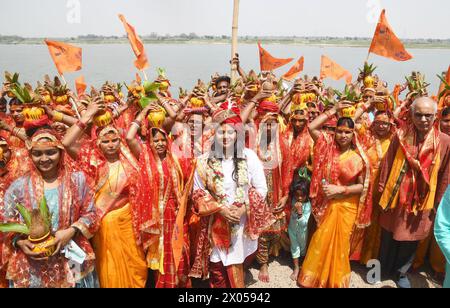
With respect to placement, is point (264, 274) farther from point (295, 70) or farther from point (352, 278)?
point (295, 70)

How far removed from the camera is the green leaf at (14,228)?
8.06 feet

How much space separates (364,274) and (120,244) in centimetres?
311

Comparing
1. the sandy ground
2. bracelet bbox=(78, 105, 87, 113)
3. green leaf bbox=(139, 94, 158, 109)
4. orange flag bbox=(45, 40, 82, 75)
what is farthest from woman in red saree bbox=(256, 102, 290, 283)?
orange flag bbox=(45, 40, 82, 75)

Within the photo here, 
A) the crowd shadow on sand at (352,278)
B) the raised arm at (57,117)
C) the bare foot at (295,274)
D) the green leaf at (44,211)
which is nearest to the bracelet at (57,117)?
the raised arm at (57,117)

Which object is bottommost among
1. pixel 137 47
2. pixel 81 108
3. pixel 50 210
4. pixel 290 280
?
pixel 290 280

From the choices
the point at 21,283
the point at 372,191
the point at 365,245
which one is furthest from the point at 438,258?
the point at 21,283

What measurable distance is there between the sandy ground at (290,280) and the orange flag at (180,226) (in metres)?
1.15

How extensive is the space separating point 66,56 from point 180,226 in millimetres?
4874

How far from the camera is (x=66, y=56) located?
21.4ft

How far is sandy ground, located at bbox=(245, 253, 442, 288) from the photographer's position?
13.6ft

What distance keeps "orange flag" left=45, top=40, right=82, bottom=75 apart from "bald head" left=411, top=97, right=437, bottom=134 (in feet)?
19.2

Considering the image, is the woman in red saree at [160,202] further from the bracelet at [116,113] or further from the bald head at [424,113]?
the bald head at [424,113]

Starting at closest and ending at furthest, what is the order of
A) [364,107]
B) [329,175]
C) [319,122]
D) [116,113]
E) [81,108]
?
[329,175], [319,122], [364,107], [116,113], [81,108]

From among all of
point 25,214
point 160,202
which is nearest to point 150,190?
point 160,202
